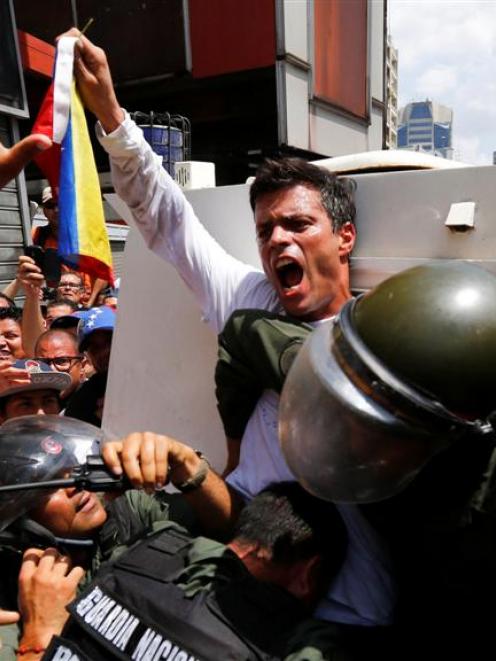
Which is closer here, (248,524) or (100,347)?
(248,524)

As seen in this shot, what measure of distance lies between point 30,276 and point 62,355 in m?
0.51

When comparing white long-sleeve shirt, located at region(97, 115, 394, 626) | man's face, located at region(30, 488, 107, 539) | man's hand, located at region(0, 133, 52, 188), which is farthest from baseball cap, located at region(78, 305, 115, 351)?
man's face, located at region(30, 488, 107, 539)

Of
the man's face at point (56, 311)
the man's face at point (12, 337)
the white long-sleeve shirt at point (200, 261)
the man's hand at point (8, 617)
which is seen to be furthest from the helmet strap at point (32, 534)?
the man's face at point (56, 311)

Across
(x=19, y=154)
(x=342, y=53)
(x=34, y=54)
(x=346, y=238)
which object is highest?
(x=342, y=53)

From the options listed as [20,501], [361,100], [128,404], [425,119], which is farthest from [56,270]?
[425,119]

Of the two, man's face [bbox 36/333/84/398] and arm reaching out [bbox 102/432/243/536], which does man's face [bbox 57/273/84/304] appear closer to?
man's face [bbox 36/333/84/398]

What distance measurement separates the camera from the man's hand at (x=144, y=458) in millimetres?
1251

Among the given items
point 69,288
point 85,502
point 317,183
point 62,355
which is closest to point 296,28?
point 69,288

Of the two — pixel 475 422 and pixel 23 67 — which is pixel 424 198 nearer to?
pixel 475 422

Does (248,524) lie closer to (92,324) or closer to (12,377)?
(12,377)

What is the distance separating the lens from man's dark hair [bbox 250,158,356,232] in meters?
1.74

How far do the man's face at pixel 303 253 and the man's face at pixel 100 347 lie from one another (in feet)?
4.98

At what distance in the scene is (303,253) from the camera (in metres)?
1.69

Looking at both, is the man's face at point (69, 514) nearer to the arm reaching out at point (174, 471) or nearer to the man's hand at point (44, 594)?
the man's hand at point (44, 594)
